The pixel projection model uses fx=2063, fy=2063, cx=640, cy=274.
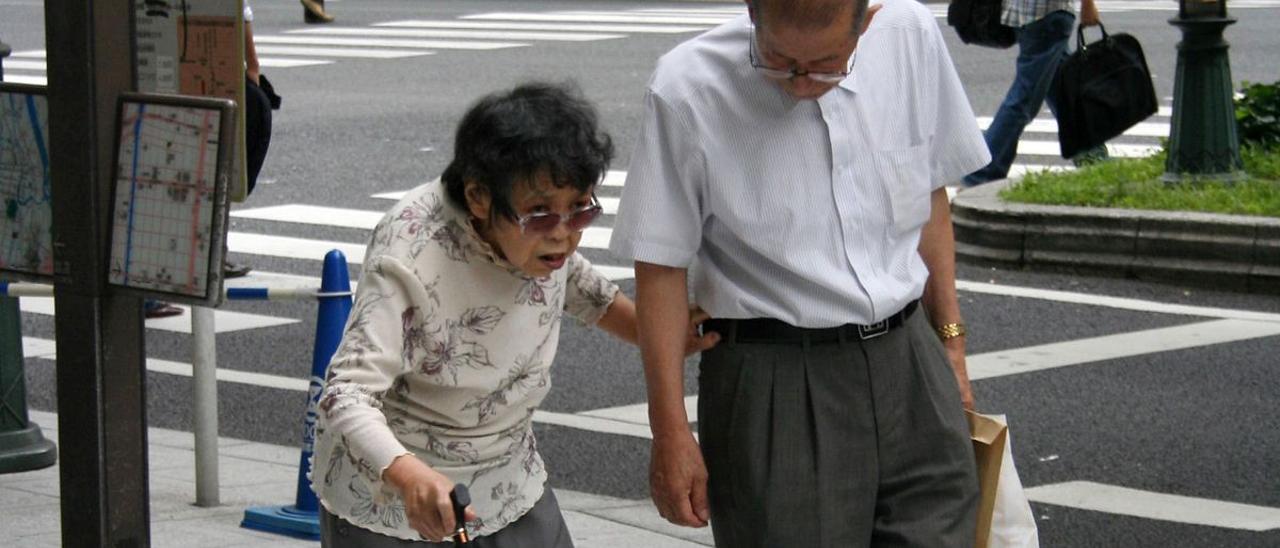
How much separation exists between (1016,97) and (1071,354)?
380 centimetres

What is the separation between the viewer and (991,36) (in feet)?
37.1

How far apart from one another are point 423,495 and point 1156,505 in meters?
3.50

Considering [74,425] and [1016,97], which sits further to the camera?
[1016,97]

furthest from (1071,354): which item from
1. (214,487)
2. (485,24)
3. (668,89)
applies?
(485,24)

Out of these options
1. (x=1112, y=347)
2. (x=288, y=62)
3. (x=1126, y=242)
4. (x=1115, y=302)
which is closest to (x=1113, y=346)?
(x=1112, y=347)

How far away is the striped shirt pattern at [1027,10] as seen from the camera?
11.4m

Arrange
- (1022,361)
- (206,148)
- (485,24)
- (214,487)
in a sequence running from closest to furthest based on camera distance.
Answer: (206,148) → (214,487) → (1022,361) → (485,24)

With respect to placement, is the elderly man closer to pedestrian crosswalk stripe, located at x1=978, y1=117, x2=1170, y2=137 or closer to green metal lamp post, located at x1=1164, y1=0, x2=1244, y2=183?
green metal lamp post, located at x1=1164, y1=0, x2=1244, y2=183

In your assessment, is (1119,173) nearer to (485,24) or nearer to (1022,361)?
(1022,361)

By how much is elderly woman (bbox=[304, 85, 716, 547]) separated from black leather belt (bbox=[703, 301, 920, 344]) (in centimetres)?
6

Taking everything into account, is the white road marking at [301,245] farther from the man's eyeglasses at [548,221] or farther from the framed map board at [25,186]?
the man's eyeglasses at [548,221]

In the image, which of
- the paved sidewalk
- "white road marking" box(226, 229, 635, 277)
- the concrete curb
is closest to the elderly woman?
the paved sidewalk

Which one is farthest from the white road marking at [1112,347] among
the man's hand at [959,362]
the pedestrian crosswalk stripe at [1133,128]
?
the pedestrian crosswalk stripe at [1133,128]

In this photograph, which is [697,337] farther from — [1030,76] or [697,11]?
[697,11]
